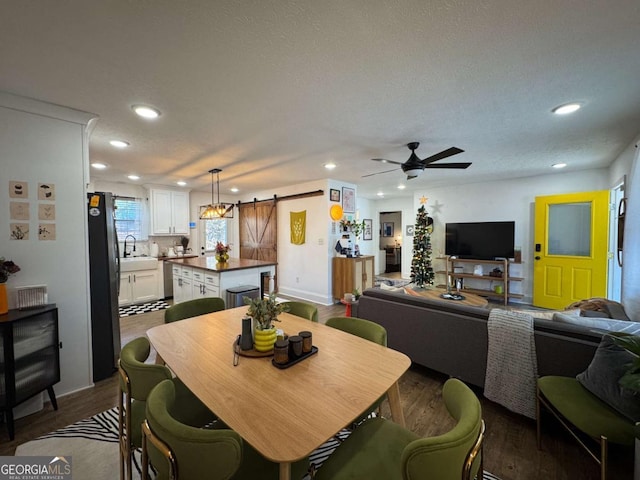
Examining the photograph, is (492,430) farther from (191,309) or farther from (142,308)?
(142,308)

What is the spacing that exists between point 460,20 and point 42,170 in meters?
3.20

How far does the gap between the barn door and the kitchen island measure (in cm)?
184

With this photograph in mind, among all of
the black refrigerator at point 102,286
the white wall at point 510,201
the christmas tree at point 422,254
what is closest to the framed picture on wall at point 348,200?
the christmas tree at point 422,254

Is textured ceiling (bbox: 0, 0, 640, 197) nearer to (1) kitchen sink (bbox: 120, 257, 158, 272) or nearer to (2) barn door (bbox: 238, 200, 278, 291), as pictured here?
(1) kitchen sink (bbox: 120, 257, 158, 272)

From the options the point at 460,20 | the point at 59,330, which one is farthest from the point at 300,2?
the point at 59,330

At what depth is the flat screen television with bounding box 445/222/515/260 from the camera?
5.29 metres

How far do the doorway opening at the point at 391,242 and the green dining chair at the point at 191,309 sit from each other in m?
7.33

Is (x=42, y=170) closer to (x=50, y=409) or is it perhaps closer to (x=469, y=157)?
(x=50, y=409)

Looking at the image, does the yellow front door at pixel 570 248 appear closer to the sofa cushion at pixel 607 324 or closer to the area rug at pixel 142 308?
the sofa cushion at pixel 607 324

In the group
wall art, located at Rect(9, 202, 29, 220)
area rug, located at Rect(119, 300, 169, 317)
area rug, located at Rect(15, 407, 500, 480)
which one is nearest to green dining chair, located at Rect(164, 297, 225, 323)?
area rug, located at Rect(15, 407, 500, 480)

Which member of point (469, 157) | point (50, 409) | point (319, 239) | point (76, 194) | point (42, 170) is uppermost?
point (469, 157)

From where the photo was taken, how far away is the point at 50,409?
215 cm

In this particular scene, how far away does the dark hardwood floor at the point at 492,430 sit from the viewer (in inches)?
63.2

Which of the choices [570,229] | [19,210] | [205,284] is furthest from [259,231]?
[570,229]
